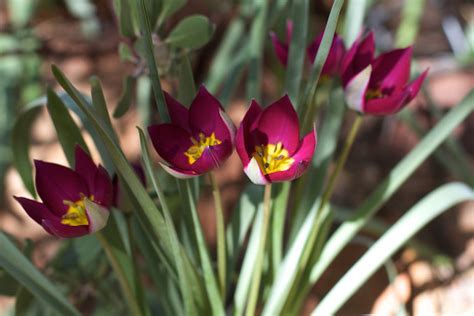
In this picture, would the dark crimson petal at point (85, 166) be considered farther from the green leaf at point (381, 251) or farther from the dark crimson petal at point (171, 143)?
the green leaf at point (381, 251)

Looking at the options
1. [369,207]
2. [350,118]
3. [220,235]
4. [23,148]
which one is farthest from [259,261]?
[350,118]

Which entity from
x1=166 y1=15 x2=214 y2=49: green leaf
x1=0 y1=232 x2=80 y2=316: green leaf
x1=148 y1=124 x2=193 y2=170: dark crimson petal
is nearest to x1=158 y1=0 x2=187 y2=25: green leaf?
x1=166 y1=15 x2=214 y2=49: green leaf

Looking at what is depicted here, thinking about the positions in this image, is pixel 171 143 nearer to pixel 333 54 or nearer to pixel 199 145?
pixel 199 145

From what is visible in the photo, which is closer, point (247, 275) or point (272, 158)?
point (272, 158)

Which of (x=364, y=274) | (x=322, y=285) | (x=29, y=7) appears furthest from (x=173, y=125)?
(x=29, y=7)

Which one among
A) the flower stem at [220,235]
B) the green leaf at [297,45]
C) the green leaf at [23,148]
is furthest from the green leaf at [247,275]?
the green leaf at [23,148]

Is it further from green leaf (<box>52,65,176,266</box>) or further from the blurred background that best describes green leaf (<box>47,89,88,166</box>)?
the blurred background
